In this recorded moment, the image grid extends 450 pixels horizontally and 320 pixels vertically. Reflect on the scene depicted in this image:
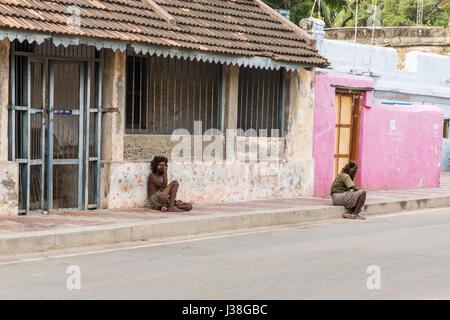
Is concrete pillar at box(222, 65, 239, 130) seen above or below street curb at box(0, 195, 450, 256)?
above

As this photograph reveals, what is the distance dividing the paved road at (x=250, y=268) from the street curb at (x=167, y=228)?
11.7 inches

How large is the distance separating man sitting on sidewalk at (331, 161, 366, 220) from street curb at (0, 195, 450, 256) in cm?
18

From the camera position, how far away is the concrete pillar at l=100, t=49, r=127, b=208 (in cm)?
1197

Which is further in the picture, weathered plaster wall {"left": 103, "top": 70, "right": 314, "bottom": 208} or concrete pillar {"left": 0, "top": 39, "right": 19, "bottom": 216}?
weathered plaster wall {"left": 103, "top": 70, "right": 314, "bottom": 208}

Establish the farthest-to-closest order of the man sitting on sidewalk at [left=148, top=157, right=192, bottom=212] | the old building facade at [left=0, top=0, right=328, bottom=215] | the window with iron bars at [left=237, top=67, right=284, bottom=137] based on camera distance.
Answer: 1. the window with iron bars at [left=237, top=67, right=284, bottom=137]
2. the man sitting on sidewalk at [left=148, top=157, right=192, bottom=212]
3. the old building facade at [left=0, top=0, right=328, bottom=215]

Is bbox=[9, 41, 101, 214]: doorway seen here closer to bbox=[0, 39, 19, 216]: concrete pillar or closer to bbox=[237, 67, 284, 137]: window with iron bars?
bbox=[0, 39, 19, 216]: concrete pillar

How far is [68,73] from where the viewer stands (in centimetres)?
1157

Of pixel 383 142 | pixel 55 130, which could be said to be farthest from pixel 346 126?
pixel 55 130

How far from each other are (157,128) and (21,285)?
6378 mm

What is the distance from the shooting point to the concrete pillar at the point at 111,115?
1197cm

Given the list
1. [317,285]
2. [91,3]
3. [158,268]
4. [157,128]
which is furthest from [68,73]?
[317,285]

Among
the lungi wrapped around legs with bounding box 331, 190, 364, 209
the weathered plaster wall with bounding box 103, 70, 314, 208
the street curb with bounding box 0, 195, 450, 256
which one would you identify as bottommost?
the street curb with bounding box 0, 195, 450, 256

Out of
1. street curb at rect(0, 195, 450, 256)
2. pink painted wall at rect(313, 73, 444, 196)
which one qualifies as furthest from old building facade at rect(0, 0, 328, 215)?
street curb at rect(0, 195, 450, 256)

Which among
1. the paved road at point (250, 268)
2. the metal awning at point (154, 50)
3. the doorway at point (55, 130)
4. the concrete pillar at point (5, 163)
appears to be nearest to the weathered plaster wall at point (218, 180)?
the doorway at point (55, 130)
